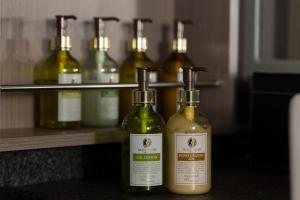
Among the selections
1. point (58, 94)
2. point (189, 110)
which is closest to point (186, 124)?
point (189, 110)

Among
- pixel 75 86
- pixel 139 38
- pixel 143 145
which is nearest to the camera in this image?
pixel 143 145

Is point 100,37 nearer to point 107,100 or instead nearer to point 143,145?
point 107,100

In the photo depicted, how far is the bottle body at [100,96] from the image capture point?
1256 millimetres

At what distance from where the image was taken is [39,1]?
1.23 m

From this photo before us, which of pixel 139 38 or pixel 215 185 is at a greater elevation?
pixel 139 38

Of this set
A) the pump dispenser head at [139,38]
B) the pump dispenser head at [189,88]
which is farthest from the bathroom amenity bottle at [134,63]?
the pump dispenser head at [189,88]

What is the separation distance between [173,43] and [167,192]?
353 millimetres

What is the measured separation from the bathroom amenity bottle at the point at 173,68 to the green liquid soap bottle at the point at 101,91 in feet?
0.38

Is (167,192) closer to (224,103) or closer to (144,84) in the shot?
(144,84)

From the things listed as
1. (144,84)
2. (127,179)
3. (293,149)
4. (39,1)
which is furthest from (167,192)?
(39,1)

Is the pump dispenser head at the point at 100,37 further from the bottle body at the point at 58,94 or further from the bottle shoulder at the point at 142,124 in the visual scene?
the bottle shoulder at the point at 142,124

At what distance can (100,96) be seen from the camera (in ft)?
4.10

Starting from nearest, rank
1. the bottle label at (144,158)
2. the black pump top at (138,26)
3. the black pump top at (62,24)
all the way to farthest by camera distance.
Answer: the bottle label at (144,158) < the black pump top at (62,24) < the black pump top at (138,26)

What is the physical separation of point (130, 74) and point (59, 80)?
160 millimetres
